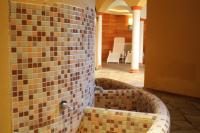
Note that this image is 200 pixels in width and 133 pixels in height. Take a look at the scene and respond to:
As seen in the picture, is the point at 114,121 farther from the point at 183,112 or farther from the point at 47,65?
the point at 183,112

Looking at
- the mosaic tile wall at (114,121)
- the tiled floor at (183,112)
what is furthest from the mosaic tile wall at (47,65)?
the tiled floor at (183,112)

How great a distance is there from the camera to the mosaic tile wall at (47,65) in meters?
1.36

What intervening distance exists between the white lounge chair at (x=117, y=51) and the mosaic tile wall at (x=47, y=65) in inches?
483

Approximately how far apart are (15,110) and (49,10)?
58 centimetres

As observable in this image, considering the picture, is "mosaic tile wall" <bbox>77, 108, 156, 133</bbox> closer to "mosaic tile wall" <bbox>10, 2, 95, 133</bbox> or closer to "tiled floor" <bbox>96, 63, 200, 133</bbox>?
"mosaic tile wall" <bbox>10, 2, 95, 133</bbox>

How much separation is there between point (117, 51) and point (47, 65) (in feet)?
42.3

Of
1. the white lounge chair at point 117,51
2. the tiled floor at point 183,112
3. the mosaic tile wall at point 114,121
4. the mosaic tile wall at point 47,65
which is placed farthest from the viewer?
the white lounge chair at point 117,51

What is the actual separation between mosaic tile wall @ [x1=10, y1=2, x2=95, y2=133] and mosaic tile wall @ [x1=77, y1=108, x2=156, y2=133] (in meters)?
0.09

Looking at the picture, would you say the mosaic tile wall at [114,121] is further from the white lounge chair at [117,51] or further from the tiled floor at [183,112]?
the white lounge chair at [117,51]

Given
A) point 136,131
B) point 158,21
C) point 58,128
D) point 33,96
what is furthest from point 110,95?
point 158,21

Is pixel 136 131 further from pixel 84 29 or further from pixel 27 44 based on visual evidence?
pixel 27 44

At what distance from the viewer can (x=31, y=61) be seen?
1411 millimetres

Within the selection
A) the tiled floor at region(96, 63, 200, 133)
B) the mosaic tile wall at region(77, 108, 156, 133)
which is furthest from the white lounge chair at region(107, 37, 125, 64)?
the mosaic tile wall at region(77, 108, 156, 133)

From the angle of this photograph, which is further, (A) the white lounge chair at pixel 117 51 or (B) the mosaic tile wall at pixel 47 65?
(A) the white lounge chair at pixel 117 51
